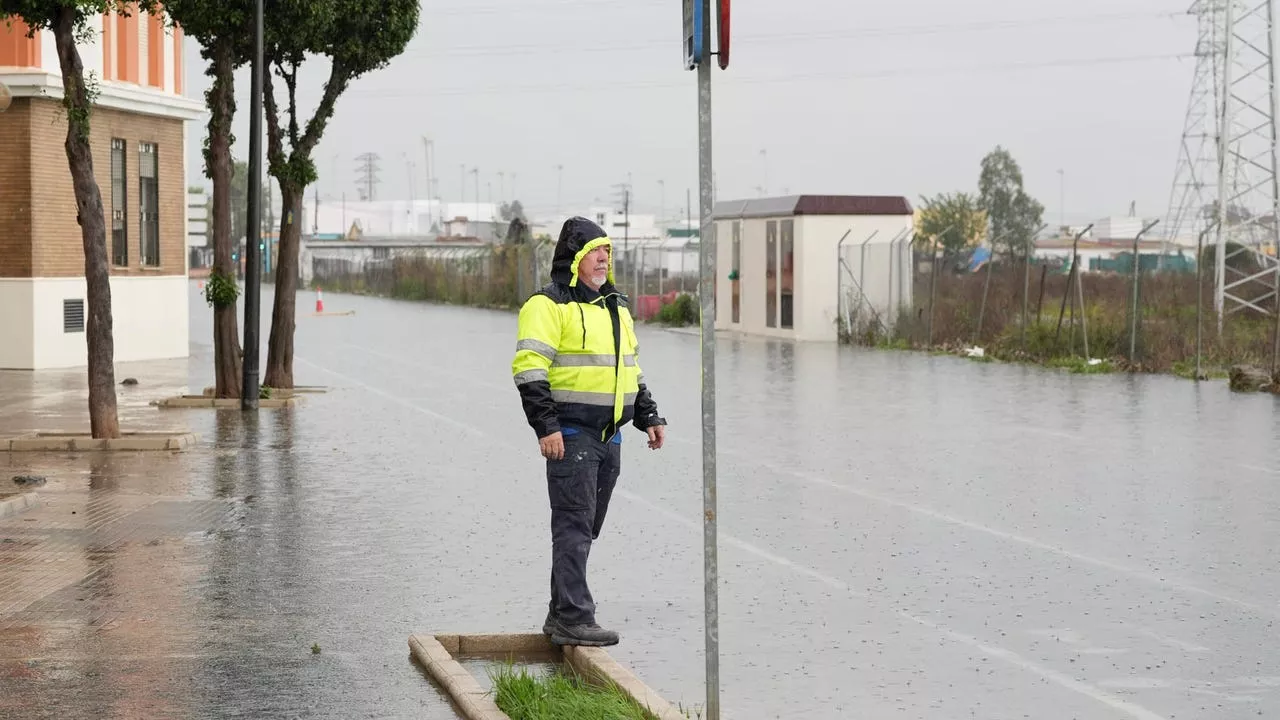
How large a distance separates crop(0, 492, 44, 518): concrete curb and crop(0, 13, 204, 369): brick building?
49.0 ft

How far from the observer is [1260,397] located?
2289 centimetres

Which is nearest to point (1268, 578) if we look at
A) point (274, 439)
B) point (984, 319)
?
point (274, 439)

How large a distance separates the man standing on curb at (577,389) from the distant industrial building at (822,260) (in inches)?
1119

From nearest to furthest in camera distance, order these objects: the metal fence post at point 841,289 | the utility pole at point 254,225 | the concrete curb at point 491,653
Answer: the concrete curb at point 491,653 → the utility pole at point 254,225 → the metal fence post at point 841,289

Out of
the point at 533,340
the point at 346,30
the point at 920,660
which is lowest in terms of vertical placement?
the point at 920,660

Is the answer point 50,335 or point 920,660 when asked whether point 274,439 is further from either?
point 50,335

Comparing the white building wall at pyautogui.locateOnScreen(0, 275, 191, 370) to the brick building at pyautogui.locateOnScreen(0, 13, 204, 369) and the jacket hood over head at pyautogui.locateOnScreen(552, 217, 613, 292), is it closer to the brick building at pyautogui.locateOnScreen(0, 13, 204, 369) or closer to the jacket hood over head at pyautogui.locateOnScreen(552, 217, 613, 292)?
the brick building at pyautogui.locateOnScreen(0, 13, 204, 369)

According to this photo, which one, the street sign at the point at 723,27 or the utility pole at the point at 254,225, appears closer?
the street sign at the point at 723,27

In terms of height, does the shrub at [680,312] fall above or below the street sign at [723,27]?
below

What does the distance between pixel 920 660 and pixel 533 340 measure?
83.4 inches

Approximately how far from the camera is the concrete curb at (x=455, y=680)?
22.8 ft

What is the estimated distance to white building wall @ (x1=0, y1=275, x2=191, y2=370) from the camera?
→ 30062mm

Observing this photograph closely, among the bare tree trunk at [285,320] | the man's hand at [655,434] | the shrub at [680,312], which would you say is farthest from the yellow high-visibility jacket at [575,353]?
the shrub at [680,312]

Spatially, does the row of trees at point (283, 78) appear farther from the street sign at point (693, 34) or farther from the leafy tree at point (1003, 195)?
the leafy tree at point (1003, 195)
